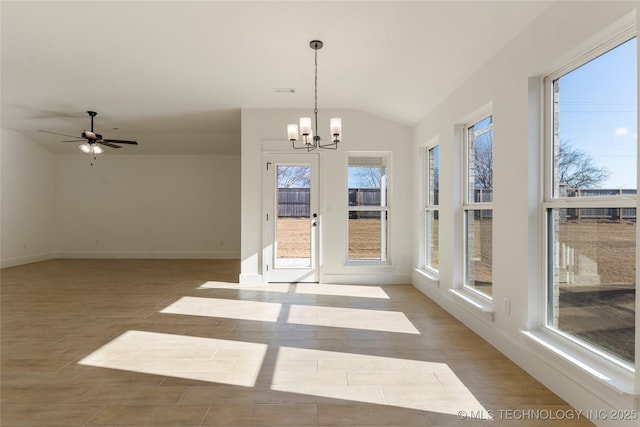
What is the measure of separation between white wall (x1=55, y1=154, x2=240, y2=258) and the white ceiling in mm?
2699

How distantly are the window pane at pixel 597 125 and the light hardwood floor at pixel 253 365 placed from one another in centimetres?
134

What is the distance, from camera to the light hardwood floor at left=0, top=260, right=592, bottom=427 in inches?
78.8

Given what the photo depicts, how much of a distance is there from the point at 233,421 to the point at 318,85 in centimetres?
391

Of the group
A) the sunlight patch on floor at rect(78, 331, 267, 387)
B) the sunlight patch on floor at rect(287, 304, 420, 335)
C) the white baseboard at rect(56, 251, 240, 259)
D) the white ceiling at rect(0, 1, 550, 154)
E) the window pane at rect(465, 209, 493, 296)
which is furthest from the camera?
the white baseboard at rect(56, 251, 240, 259)

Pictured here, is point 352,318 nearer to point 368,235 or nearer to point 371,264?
point 371,264

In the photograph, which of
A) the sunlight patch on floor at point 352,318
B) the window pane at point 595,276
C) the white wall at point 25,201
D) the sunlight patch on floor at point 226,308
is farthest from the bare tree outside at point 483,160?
the white wall at point 25,201

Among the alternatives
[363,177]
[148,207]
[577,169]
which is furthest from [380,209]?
[148,207]

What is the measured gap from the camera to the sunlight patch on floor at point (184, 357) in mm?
2482

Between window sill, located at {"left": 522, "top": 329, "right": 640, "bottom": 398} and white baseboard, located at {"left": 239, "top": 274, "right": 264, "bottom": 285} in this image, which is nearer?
window sill, located at {"left": 522, "top": 329, "right": 640, "bottom": 398}

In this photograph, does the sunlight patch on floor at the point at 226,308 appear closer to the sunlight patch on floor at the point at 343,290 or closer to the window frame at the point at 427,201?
the sunlight patch on floor at the point at 343,290

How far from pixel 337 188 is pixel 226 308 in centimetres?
251

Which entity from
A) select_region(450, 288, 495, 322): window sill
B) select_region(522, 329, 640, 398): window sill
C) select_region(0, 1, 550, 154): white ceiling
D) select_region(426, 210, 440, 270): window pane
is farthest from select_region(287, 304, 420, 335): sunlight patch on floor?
select_region(0, 1, 550, 154): white ceiling

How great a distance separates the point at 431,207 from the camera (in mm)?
5000

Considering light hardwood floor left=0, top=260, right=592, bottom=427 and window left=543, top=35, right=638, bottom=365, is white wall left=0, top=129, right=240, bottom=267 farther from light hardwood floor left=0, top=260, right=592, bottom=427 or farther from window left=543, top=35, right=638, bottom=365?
window left=543, top=35, right=638, bottom=365
